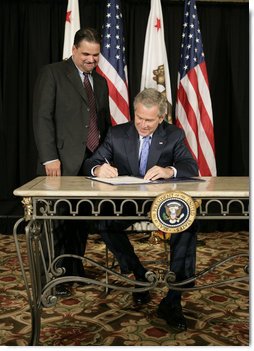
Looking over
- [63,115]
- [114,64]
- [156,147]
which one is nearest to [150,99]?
[156,147]

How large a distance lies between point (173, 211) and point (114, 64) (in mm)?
3062

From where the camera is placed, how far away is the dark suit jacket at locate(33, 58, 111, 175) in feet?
11.3

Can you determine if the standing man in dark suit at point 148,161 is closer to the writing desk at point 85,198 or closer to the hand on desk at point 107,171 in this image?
the hand on desk at point 107,171

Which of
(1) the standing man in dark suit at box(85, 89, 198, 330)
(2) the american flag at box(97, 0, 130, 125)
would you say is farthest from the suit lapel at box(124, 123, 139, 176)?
(2) the american flag at box(97, 0, 130, 125)

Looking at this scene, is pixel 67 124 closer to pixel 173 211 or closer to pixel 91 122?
pixel 91 122

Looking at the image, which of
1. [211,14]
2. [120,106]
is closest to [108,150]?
[120,106]

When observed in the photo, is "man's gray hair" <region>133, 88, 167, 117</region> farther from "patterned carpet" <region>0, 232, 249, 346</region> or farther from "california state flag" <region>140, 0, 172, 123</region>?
"california state flag" <region>140, 0, 172, 123</region>

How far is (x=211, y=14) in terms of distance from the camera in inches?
226

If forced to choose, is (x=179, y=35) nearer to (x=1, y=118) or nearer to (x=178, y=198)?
(x=1, y=118)

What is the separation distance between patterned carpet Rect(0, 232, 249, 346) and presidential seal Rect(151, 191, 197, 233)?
597 millimetres

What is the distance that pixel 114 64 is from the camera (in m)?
5.02

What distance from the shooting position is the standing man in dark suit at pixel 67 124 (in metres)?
3.43

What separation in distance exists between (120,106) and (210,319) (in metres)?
2.75

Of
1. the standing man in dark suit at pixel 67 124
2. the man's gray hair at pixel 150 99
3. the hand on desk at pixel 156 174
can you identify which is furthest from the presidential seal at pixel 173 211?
the standing man in dark suit at pixel 67 124
